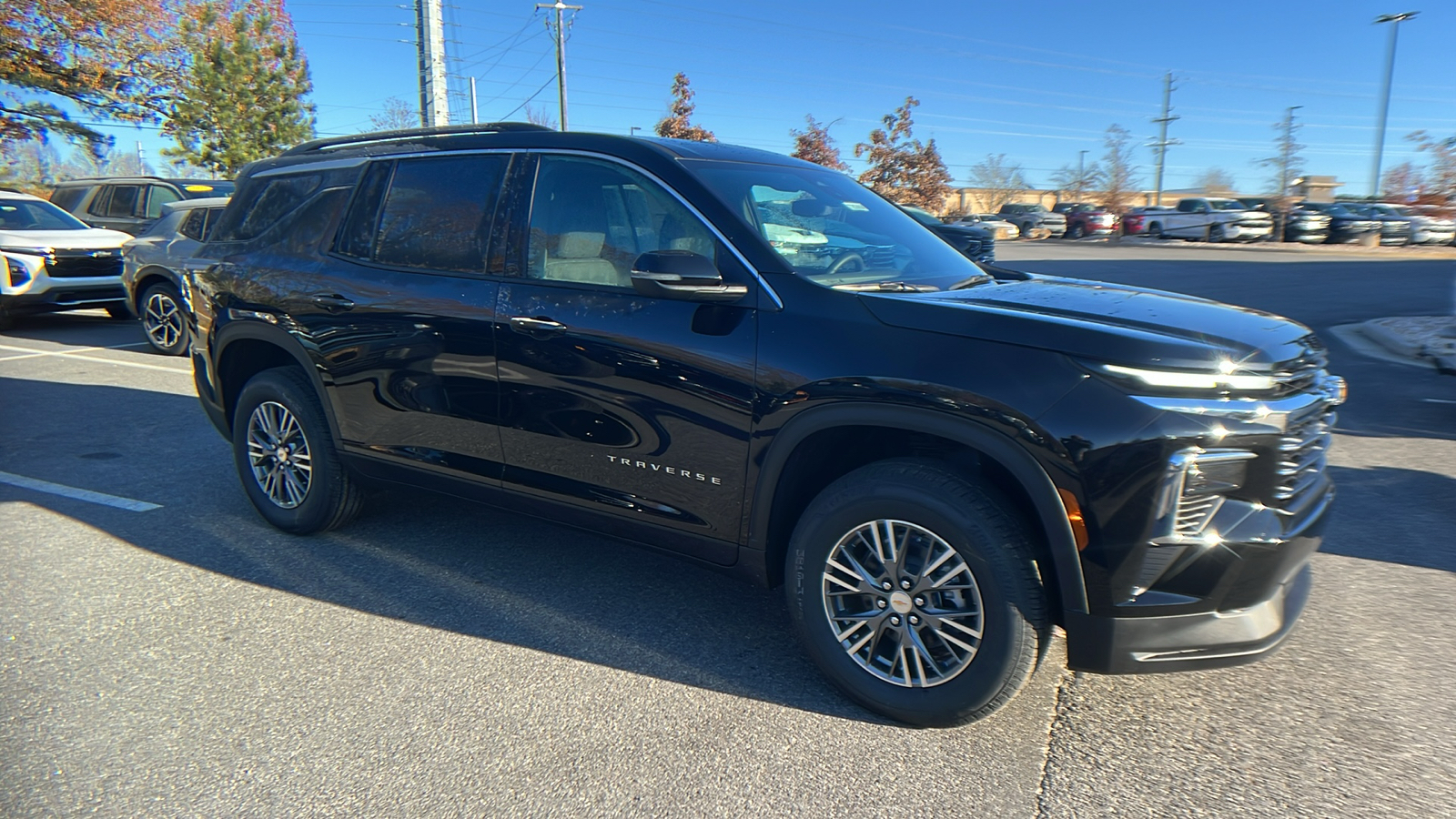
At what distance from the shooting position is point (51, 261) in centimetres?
1186

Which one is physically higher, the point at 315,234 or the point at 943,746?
the point at 315,234

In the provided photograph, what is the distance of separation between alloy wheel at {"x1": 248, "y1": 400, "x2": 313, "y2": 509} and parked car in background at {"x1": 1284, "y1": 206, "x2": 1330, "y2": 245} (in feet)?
131

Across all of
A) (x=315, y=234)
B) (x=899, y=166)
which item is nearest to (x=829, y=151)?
(x=899, y=166)

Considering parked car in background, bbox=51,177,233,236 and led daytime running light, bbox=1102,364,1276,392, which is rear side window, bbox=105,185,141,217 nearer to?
parked car in background, bbox=51,177,233,236

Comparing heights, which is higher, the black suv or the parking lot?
the black suv

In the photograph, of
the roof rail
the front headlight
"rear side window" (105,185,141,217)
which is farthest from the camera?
"rear side window" (105,185,141,217)

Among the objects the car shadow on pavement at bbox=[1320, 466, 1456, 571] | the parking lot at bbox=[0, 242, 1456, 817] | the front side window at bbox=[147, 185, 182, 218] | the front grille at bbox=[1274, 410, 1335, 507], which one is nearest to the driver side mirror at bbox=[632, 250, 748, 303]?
the parking lot at bbox=[0, 242, 1456, 817]

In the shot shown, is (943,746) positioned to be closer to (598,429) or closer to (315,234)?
(598,429)

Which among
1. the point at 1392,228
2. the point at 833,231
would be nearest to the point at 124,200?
the point at 833,231

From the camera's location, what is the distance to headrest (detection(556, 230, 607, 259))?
12.0 ft

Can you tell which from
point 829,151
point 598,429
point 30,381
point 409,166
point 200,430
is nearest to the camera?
point 598,429

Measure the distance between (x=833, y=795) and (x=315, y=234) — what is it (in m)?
3.55

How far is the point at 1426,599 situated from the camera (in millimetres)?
3930

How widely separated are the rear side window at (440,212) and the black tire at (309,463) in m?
0.89
